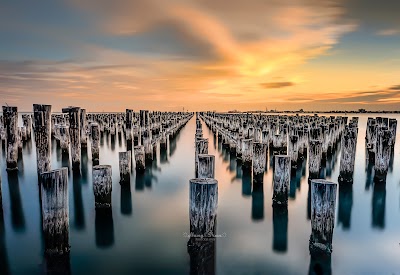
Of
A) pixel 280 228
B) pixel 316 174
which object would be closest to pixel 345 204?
pixel 316 174

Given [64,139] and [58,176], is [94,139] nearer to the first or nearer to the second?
[64,139]

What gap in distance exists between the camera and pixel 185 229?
5.96 metres

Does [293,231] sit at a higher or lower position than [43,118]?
lower

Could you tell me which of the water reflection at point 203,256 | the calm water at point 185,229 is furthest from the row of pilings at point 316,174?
the water reflection at point 203,256

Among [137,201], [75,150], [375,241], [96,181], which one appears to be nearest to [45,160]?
[96,181]

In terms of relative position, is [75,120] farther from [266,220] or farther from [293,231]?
[293,231]

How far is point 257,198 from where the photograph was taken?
7938 millimetres

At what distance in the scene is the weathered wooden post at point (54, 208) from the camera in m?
4.21

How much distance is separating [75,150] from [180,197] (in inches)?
169

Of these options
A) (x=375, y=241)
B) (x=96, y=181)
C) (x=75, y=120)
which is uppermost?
(x=75, y=120)

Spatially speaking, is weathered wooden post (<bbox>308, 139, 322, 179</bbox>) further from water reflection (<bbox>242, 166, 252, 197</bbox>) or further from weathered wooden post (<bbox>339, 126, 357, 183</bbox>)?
water reflection (<bbox>242, 166, 252, 197</bbox>)

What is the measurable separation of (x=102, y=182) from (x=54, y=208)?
1905 mm

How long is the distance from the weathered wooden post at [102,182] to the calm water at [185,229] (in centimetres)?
41

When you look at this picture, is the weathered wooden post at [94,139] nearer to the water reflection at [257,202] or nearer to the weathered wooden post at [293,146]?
the water reflection at [257,202]
